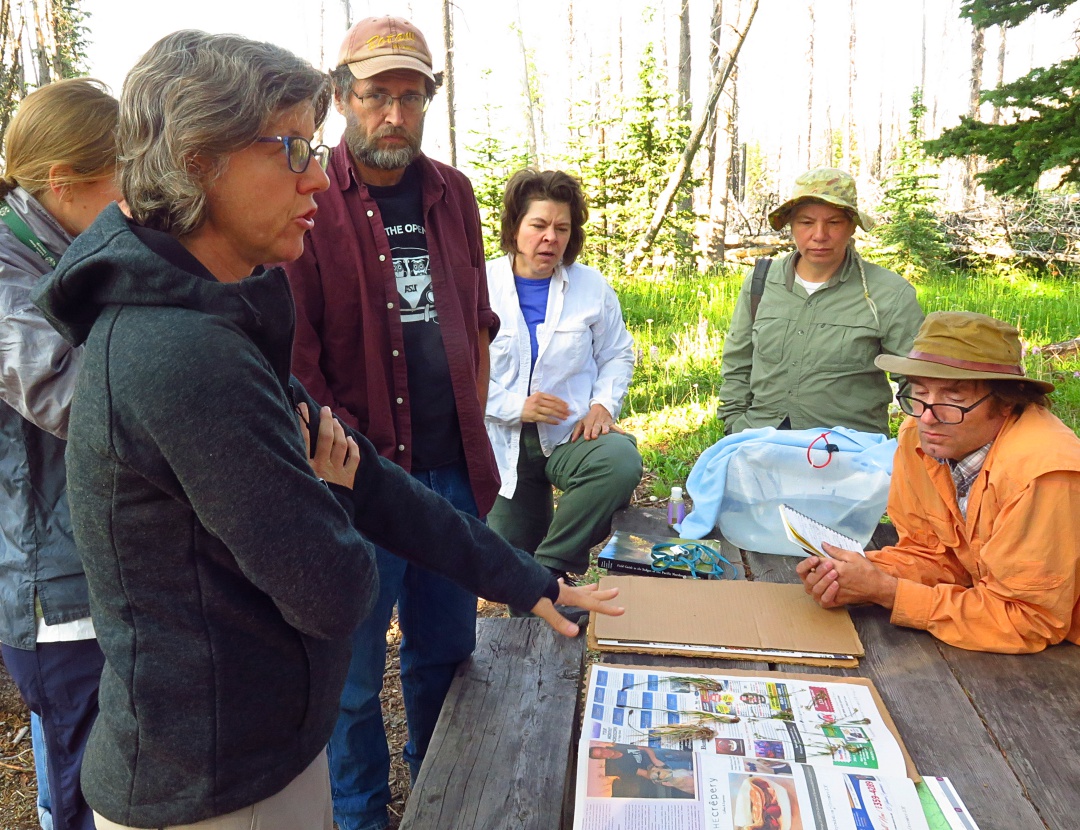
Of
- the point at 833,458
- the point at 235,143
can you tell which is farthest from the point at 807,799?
the point at 833,458

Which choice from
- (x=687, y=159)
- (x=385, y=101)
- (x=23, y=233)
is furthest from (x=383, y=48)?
(x=687, y=159)

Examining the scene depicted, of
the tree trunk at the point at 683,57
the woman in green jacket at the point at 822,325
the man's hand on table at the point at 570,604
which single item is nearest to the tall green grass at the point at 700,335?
the woman in green jacket at the point at 822,325

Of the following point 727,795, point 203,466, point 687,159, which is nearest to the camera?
point 203,466

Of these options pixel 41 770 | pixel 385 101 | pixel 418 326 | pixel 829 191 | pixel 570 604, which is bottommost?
pixel 41 770

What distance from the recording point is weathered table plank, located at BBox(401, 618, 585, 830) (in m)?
1.54

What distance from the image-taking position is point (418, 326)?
2.39m

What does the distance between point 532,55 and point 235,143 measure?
90.7 feet

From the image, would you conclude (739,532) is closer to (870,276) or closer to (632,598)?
(632,598)

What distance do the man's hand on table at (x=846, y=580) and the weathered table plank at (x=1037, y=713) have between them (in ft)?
0.61

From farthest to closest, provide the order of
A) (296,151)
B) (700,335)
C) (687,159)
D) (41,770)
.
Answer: (687,159), (700,335), (41,770), (296,151)

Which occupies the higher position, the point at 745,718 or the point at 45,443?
the point at 45,443

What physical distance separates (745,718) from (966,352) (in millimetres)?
1113

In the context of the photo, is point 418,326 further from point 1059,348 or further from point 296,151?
point 1059,348

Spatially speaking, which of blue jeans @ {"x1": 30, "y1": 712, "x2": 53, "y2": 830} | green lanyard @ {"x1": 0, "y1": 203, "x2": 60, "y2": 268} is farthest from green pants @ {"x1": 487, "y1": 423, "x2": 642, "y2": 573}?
green lanyard @ {"x1": 0, "y1": 203, "x2": 60, "y2": 268}
